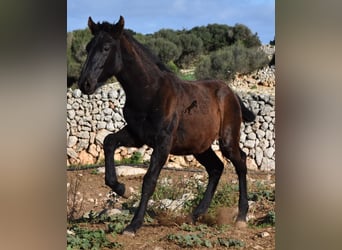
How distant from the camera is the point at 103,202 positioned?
6023mm

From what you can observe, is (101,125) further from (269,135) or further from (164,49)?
(269,135)

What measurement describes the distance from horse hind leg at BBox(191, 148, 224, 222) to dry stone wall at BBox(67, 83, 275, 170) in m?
0.10

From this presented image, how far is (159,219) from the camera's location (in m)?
6.00

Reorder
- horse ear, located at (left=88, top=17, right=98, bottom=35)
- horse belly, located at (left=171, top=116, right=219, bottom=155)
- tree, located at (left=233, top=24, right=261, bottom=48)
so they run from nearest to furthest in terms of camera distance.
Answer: horse ear, located at (left=88, top=17, right=98, bottom=35)
tree, located at (left=233, top=24, right=261, bottom=48)
horse belly, located at (left=171, top=116, right=219, bottom=155)

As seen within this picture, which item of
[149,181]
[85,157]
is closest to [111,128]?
[85,157]

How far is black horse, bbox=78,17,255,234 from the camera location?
19.2ft

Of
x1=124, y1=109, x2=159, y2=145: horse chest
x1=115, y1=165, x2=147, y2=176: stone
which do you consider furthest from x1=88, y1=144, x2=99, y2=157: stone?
x1=124, y1=109, x2=159, y2=145: horse chest

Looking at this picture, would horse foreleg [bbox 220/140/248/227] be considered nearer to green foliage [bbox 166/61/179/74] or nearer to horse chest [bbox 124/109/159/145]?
horse chest [bbox 124/109/159/145]

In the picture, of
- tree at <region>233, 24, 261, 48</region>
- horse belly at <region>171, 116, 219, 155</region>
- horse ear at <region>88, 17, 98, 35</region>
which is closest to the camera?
horse ear at <region>88, 17, 98, 35</region>
